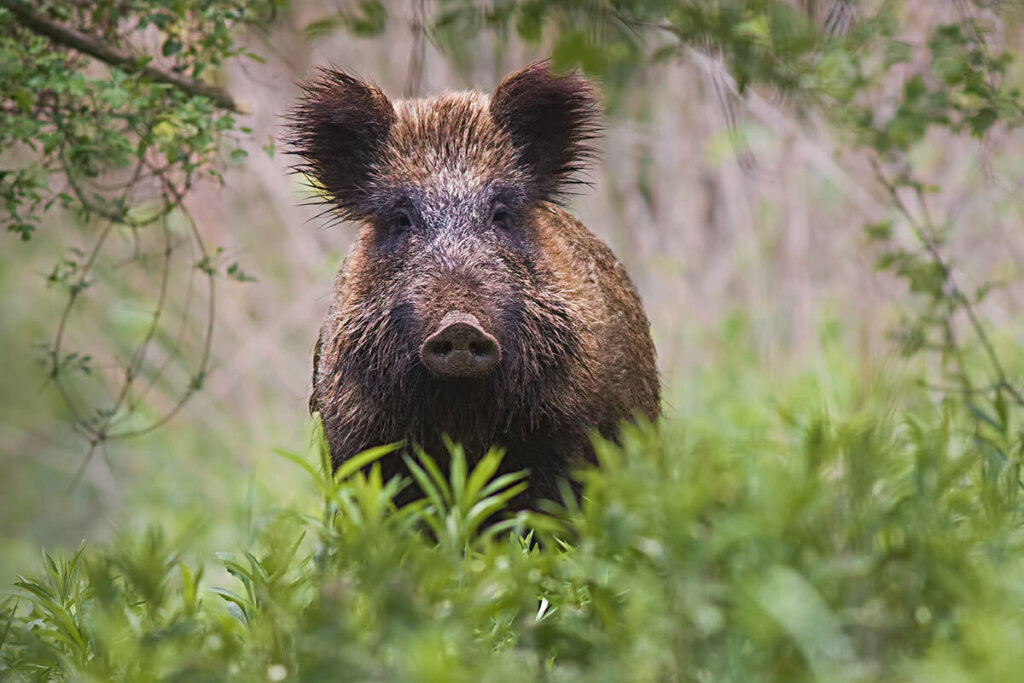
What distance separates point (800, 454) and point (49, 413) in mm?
13409

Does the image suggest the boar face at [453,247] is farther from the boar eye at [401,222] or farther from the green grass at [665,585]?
the green grass at [665,585]

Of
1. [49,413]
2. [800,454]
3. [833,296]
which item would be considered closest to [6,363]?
[49,413]

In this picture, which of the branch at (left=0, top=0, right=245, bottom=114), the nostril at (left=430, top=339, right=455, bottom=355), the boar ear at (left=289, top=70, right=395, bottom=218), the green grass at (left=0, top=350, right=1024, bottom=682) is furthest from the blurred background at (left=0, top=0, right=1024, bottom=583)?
the green grass at (left=0, top=350, right=1024, bottom=682)

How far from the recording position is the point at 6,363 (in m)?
15.5

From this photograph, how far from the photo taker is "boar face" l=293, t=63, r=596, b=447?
4.69 metres

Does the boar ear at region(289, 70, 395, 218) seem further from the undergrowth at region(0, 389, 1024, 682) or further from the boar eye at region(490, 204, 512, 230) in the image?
the undergrowth at region(0, 389, 1024, 682)

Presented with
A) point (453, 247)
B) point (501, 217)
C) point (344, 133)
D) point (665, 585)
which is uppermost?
point (344, 133)

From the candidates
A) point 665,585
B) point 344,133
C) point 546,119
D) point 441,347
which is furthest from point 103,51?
point 665,585

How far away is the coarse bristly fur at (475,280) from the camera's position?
4781mm

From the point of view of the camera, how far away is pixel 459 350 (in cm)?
428

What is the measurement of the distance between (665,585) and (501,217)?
2.93 m

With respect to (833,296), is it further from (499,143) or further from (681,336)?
(499,143)

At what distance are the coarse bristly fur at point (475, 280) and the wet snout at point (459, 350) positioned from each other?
0.17 metres

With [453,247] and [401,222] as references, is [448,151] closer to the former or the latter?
[401,222]
